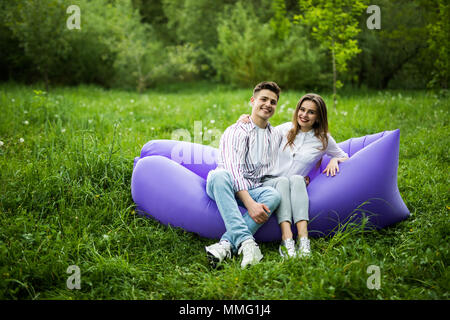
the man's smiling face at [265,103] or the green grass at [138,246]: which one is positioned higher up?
the man's smiling face at [265,103]

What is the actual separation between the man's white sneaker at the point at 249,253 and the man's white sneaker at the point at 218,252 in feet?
0.29

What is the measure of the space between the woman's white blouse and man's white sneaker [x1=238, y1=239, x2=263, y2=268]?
712mm

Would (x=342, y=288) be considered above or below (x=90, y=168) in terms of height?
below

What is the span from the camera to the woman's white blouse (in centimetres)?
284

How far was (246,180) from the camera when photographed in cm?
269

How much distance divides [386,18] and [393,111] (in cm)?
425

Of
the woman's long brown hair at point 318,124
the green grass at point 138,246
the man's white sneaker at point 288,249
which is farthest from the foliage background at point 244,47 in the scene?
the man's white sneaker at point 288,249

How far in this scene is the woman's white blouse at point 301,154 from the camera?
2.84 m

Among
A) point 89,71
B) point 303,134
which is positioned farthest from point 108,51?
point 303,134

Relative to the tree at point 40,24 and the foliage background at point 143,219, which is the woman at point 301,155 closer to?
the foliage background at point 143,219

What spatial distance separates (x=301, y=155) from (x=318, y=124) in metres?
0.33

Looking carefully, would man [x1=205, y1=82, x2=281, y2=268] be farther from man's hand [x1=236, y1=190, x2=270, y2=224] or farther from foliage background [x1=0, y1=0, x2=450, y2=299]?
foliage background [x1=0, y1=0, x2=450, y2=299]
